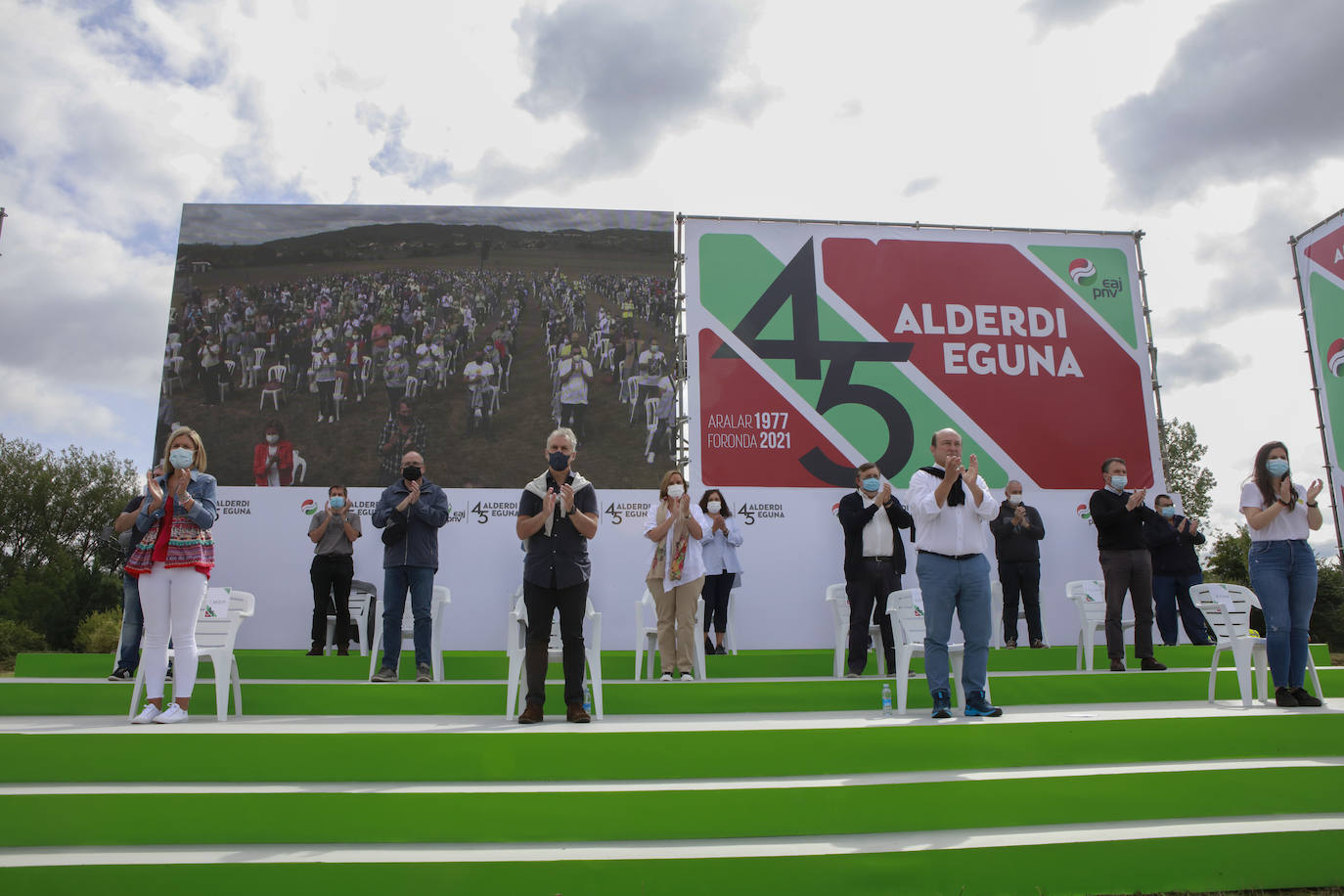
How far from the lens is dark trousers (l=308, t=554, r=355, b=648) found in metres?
6.10

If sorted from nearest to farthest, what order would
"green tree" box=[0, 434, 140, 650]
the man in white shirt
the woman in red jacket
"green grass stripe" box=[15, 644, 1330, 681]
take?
the man in white shirt
"green grass stripe" box=[15, 644, 1330, 681]
the woman in red jacket
"green tree" box=[0, 434, 140, 650]

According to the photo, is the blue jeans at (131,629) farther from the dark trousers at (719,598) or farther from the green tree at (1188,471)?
the green tree at (1188,471)

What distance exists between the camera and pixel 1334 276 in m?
8.52

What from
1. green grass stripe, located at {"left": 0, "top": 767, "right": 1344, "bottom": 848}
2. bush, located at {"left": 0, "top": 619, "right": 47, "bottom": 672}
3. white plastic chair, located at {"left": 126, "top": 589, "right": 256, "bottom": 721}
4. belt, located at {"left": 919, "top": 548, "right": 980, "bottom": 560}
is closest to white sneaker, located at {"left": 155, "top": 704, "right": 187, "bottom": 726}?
white plastic chair, located at {"left": 126, "top": 589, "right": 256, "bottom": 721}

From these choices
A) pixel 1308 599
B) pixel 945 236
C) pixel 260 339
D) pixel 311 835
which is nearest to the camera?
pixel 311 835

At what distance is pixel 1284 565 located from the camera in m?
4.05

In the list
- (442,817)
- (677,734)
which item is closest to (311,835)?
(442,817)

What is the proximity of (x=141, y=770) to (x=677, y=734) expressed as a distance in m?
1.83

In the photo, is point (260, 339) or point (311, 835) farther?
point (260, 339)

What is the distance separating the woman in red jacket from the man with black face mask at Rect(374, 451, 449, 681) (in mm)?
3624

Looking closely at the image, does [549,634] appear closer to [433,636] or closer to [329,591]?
[433,636]

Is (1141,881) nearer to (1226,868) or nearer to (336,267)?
(1226,868)

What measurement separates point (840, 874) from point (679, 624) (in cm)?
290

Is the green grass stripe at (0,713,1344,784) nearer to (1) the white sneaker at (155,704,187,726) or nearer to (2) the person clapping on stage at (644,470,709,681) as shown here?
(1) the white sneaker at (155,704,187,726)
